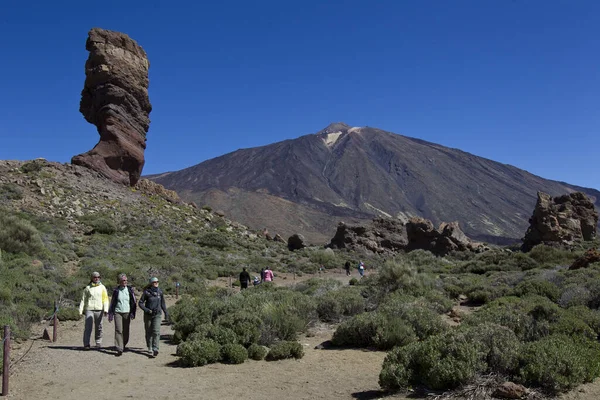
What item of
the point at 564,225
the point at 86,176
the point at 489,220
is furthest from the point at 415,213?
the point at 86,176

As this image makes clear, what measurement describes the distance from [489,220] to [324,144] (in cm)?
8496

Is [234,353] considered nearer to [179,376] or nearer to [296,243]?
[179,376]

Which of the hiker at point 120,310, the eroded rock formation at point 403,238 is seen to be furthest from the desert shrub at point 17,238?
the eroded rock formation at point 403,238

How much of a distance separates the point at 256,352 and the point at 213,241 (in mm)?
22586

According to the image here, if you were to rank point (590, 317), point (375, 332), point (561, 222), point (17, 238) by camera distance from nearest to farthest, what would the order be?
point (590, 317), point (375, 332), point (17, 238), point (561, 222)

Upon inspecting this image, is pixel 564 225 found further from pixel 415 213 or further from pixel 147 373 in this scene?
pixel 415 213

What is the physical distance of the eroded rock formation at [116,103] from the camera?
31516 millimetres

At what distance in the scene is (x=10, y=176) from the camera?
2891 centimetres

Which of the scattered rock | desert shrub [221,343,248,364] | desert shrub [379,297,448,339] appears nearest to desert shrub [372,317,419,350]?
desert shrub [379,297,448,339]

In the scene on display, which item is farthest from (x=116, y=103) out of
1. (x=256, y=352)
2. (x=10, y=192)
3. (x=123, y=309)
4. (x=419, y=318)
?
(x=419, y=318)

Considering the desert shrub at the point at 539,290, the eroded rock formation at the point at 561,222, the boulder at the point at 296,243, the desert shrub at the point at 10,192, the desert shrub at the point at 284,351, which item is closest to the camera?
the desert shrub at the point at 284,351

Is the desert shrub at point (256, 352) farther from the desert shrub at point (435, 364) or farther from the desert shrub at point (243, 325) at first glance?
the desert shrub at point (435, 364)

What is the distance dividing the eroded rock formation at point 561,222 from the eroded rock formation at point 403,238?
5551 mm

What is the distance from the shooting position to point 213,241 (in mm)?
30078
